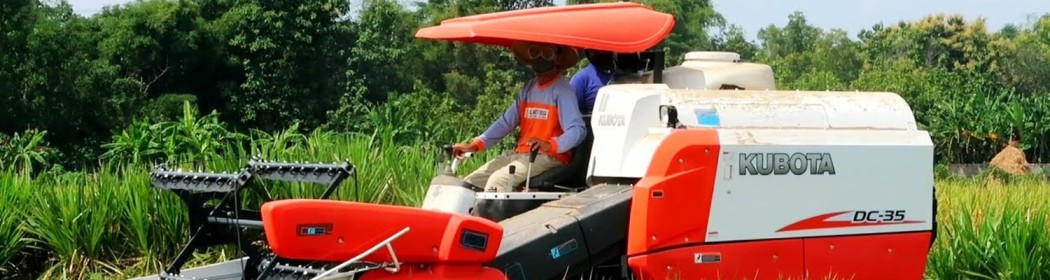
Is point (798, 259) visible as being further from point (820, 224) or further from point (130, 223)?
point (130, 223)

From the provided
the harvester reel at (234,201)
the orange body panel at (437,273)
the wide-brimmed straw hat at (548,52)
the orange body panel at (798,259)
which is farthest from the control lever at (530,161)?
the harvester reel at (234,201)

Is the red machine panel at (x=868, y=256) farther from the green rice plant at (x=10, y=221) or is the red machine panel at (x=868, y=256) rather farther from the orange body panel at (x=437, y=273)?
the green rice plant at (x=10, y=221)

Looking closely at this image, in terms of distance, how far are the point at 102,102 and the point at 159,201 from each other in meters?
25.9

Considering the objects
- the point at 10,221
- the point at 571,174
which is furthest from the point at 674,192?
the point at 10,221

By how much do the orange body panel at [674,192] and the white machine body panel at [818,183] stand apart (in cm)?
8

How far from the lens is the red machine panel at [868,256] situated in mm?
7340

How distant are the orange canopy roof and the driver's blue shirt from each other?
1.96 ft

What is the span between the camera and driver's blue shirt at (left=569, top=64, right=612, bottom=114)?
27.1 feet

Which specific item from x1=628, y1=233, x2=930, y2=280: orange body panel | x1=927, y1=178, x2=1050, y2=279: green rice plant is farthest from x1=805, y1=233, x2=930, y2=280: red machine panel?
x1=927, y1=178, x2=1050, y2=279: green rice plant

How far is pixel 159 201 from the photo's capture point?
10.3 m

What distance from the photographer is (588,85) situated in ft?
27.3

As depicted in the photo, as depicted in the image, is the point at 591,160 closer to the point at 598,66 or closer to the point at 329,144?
the point at 598,66

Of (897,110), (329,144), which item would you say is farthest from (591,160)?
(329,144)

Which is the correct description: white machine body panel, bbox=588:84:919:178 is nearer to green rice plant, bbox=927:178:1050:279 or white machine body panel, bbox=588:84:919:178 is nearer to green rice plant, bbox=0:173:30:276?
green rice plant, bbox=927:178:1050:279
